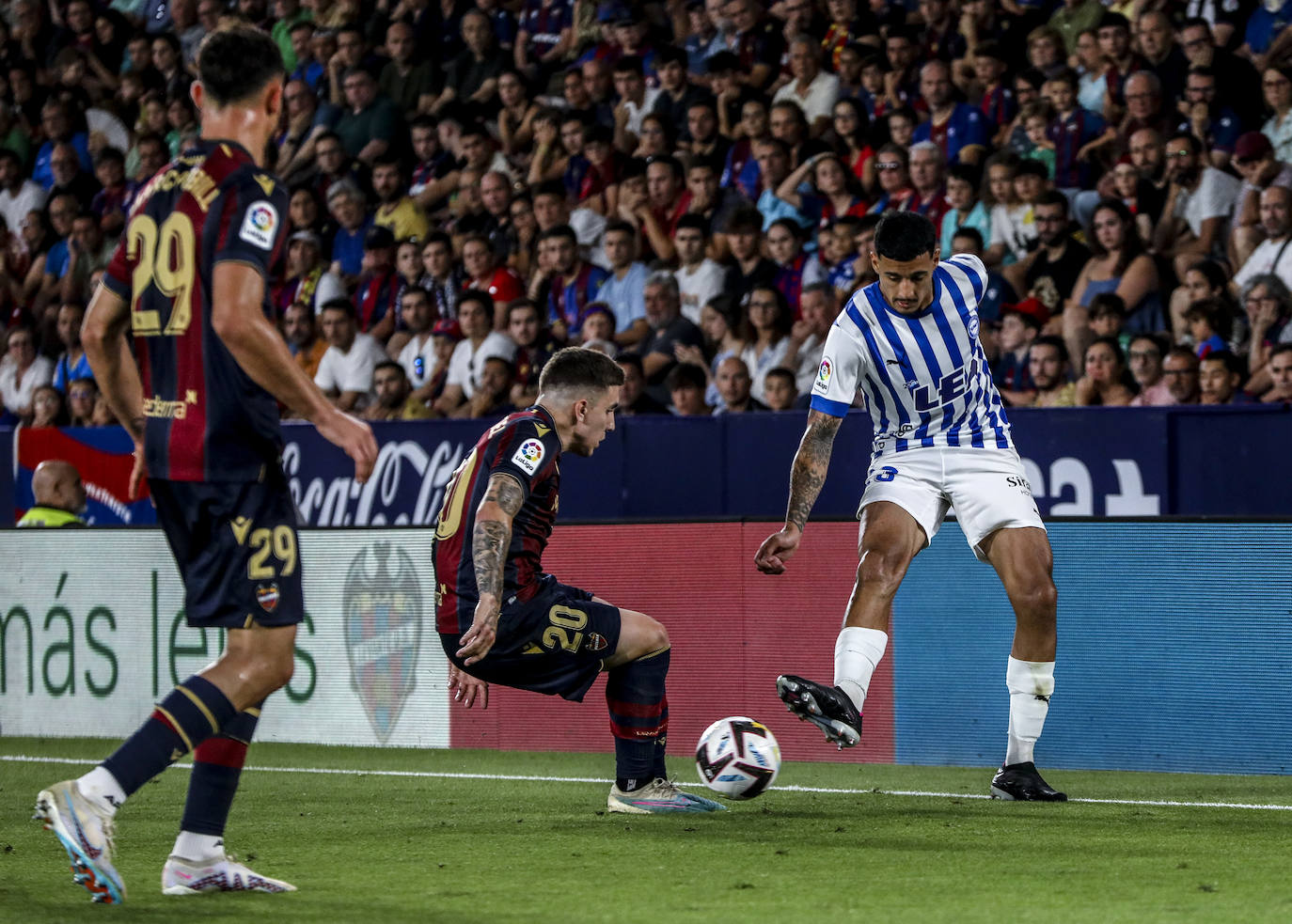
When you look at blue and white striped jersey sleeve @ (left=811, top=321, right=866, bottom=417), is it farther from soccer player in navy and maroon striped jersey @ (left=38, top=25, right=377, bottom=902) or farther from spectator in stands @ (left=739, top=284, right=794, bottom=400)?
spectator in stands @ (left=739, top=284, right=794, bottom=400)

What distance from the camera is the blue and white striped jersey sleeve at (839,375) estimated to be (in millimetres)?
6996

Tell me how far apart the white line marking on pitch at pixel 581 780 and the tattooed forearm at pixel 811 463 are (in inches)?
54.9

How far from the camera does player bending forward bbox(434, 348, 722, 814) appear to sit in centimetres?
657

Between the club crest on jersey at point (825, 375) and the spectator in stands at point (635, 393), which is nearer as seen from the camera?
the club crest on jersey at point (825, 375)

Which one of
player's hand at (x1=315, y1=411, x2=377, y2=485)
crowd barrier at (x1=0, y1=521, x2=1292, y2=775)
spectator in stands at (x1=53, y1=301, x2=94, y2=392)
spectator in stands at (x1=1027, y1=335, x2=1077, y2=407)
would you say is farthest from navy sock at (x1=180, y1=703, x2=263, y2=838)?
spectator in stands at (x1=53, y1=301, x2=94, y2=392)

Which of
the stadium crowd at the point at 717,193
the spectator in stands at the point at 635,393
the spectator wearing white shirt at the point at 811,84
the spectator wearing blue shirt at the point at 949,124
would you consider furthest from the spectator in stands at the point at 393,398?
the spectator wearing blue shirt at the point at 949,124

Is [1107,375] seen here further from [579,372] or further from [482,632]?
[482,632]

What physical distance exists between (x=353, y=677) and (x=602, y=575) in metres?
1.61

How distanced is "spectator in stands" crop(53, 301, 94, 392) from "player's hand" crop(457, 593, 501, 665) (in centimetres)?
1093

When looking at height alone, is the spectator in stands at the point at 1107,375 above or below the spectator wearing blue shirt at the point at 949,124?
below

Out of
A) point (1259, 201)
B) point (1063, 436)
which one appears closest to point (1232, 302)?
point (1259, 201)

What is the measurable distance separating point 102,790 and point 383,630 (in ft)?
18.7

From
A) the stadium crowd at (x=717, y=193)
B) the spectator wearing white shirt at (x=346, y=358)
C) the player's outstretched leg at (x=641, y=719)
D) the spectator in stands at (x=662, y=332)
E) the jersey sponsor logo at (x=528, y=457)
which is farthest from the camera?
the spectator wearing white shirt at (x=346, y=358)

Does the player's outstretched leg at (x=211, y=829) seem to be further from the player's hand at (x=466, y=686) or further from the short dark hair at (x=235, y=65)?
the short dark hair at (x=235, y=65)
